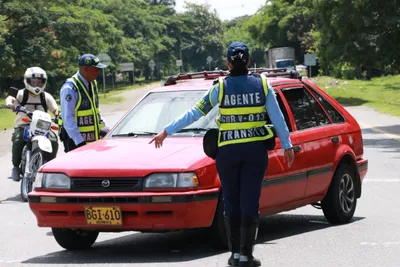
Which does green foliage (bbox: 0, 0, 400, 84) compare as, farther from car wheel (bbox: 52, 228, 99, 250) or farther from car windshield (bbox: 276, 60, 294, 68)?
car wheel (bbox: 52, 228, 99, 250)

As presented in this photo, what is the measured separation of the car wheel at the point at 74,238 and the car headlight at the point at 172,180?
1144mm

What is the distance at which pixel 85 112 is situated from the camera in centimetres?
1102

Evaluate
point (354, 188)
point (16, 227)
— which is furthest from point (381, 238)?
point (16, 227)

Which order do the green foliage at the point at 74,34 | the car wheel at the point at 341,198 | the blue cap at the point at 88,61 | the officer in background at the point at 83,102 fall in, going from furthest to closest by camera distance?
the green foliage at the point at 74,34 → the blue cap at the point at 88,61 → the officer in background at the point at 83,102 → the car wheel at the point at 341,198

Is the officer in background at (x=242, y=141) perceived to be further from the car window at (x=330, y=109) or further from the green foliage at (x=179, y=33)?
the green foliage at (x=179, y=33)

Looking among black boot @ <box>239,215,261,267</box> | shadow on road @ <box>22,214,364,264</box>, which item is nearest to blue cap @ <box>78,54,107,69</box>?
shadow on road @ <box>22,214,364,264</box>

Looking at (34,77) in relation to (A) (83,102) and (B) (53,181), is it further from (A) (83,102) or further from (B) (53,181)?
(B) (53,181)

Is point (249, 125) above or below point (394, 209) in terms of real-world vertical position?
above

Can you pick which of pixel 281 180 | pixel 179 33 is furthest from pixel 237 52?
pixel 179 33

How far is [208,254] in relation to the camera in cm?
843

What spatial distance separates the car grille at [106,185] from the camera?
8.14 meters

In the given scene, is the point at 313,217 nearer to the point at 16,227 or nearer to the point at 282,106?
the point at 282,106

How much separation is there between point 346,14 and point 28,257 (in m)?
20.4

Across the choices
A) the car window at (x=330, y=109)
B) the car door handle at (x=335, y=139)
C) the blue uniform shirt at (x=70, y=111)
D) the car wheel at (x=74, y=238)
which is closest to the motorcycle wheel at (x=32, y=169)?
the blue uniform shirt at (x=70, y=111)
